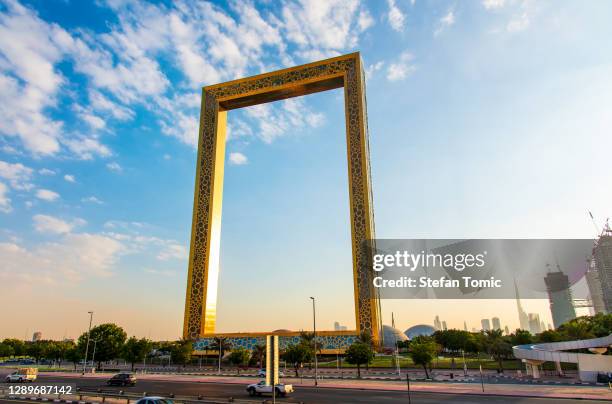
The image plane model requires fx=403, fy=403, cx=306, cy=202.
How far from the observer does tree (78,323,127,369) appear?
218 ft

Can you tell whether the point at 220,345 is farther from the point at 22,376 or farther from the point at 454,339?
the point at 454,339

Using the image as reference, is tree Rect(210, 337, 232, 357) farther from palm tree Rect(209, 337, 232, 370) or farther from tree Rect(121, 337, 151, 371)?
tree Rect(121, 337, 151, 371)

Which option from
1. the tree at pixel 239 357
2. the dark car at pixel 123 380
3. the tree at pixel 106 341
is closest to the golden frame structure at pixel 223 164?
the tree at pixel 239 357

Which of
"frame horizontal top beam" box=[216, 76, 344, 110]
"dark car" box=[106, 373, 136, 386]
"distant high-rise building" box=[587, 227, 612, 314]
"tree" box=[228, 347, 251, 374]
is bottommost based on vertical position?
"dark car" box=[106, 373, 136, 386]

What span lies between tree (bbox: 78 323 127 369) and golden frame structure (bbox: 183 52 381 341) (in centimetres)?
1516

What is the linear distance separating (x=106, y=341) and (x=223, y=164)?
35353 mm

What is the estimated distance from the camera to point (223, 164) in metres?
71.6

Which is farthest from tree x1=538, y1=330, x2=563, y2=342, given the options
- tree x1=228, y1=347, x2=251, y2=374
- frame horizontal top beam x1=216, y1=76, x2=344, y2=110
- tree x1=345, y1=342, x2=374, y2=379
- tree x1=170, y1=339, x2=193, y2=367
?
tree x1=170, y1=339, x2=193, y2=367

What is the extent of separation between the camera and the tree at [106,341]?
6656cm

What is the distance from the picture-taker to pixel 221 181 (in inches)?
2751

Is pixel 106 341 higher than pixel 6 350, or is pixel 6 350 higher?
pixel 106 341

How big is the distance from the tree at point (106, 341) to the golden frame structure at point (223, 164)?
49.7 feet

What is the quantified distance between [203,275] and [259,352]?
14.4m

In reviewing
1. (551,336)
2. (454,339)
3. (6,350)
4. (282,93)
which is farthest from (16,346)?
(551,336)
